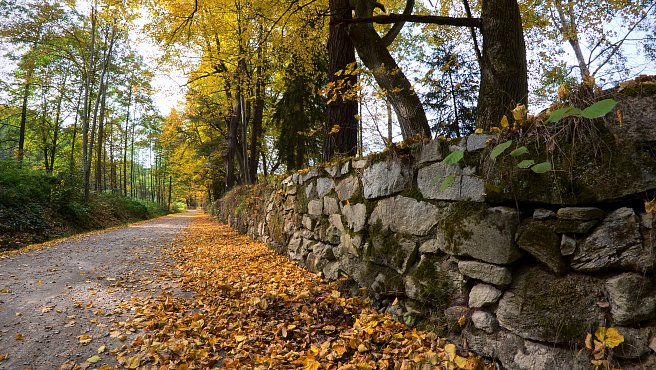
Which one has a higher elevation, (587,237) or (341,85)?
(341,85)

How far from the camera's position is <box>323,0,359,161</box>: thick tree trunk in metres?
5.11

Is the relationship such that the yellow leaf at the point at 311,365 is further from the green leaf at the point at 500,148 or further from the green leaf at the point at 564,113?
the green leaf at the point at 564,113

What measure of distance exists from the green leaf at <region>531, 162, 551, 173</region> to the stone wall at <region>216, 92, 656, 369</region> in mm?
68

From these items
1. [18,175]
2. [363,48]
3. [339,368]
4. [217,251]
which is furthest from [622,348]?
[18,175]

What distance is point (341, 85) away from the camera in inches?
191

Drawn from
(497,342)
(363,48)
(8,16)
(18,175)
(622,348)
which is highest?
(8,16)

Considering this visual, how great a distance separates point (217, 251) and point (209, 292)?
3017 millimetres

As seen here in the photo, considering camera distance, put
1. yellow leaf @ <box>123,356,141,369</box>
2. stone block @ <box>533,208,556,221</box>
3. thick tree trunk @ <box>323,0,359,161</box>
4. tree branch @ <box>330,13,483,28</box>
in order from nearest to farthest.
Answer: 1. stone block @ <box>533,208,556,221</box>
2. yellow leaf @ <box>123,356,141,369</box>
3. tree branch @ <box>330,13,483,28</box>
4. thick tree trunk @ <box>323,0,359,161</box>

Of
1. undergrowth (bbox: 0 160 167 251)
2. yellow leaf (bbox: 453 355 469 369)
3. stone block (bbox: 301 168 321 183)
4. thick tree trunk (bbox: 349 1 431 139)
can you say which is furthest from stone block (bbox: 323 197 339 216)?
undergrowth (bbox: 0 160 167 251)

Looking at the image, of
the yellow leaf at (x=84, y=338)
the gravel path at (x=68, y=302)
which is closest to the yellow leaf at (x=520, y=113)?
the gravel path at (x=68, y=302)

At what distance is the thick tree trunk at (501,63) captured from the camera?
3.53 meters

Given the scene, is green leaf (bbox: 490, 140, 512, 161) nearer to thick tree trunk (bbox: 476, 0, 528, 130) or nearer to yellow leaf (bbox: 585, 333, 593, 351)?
yellow leaf (bbox: 585, 333, 593, 351)

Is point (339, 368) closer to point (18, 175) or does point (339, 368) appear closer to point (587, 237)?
point (587, 237)

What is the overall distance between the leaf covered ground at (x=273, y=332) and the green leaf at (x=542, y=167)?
124 cm
